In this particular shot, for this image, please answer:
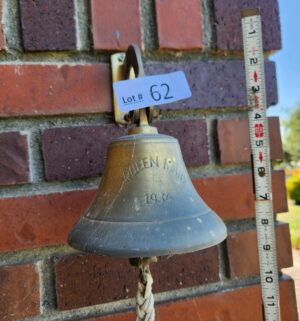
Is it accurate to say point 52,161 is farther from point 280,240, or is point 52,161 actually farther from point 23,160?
point 280,240

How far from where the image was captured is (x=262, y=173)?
2.18 feet

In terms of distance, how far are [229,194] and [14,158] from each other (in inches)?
12.9

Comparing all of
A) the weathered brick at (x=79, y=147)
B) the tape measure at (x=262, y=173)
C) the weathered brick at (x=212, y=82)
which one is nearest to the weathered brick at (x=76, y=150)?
the weathered brick at (x=79, y=147)

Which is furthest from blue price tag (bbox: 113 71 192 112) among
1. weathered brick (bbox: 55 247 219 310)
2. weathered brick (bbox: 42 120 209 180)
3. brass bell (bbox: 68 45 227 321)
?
weathered brick (bbox: 55 247 219 310)

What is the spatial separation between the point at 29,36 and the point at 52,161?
173 mm

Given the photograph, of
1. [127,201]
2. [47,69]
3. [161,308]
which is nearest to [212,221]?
[127,201]

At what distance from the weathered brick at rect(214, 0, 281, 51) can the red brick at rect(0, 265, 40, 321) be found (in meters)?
0.44

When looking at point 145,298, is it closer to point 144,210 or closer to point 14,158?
point 144,210

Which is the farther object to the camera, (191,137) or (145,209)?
(191,137)

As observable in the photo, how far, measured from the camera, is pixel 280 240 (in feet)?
2.28

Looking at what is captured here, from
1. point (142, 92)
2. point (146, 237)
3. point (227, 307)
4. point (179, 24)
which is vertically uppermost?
point (179, 24)

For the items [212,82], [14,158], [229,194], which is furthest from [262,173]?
[14,158]

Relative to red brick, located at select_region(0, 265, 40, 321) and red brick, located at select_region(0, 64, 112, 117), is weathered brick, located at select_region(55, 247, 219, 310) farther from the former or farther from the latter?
red brick, located at select_region(0, 64, 112, 117)

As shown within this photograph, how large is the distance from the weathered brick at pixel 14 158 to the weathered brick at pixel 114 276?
0.13 m
